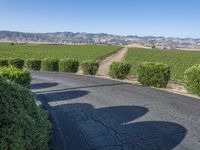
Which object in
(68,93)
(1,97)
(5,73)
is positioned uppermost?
(1,97)

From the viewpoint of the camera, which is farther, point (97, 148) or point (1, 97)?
point (97, 148)

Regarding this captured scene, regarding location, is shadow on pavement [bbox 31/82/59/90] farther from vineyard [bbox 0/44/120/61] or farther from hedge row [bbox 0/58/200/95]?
vineyard [bbox 0/44/120/61]

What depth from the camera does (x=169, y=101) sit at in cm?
1595

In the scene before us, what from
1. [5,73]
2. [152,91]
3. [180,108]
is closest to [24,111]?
[5,73]

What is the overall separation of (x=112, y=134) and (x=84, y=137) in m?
0.79

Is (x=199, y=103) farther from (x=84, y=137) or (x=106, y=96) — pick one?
(x=84, y=137)

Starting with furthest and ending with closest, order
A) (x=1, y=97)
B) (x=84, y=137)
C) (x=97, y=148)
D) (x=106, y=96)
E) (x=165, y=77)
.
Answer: (x=165, y=77) < (x=106, y=96) < (x=84, y=137) < (x=97, y=148) < (x=1, y=97)

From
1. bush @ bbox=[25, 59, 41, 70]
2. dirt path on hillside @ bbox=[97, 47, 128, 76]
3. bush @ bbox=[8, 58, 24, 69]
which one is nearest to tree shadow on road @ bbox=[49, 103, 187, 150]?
dirt path on hillside @ bbox=[97, 47, 128, 76]

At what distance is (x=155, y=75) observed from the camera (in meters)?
22.2

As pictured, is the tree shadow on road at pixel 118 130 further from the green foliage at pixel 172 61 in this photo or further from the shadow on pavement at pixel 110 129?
the green foliage at pixel 172 61

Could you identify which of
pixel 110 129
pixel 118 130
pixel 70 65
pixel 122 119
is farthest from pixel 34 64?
pixel 118 130

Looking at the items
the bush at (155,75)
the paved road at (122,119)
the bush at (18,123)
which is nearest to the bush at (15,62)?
the bush at (155,75)

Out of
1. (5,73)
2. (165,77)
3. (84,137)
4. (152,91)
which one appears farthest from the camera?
(165,77)

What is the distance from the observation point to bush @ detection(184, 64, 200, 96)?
1833 cm
